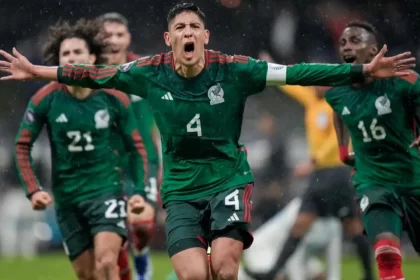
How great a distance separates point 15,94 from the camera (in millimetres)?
17266

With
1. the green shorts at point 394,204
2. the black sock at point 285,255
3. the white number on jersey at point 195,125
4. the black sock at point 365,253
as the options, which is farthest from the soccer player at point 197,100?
the black sock at point 365,253

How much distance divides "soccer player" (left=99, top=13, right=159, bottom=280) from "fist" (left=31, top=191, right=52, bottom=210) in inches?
51.3

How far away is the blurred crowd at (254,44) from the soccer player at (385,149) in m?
6.56

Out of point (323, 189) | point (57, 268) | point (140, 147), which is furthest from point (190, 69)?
point (57, 268)

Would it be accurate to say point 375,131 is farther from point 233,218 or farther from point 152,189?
point 152,189

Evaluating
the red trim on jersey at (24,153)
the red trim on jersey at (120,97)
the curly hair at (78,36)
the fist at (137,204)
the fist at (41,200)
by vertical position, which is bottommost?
the fist at (137,204)

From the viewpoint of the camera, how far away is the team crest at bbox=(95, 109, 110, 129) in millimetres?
7805

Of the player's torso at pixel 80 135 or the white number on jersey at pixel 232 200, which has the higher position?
the player's torso at pixel 80 135

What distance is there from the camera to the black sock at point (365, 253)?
367 inches

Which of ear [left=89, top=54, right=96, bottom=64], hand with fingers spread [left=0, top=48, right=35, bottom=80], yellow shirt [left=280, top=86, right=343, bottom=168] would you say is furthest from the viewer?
yellow shirt [left=280, top=86, right=343, bottom=168]

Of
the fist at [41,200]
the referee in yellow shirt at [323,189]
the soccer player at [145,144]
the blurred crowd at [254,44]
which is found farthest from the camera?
the blurred crowd at [254,44]

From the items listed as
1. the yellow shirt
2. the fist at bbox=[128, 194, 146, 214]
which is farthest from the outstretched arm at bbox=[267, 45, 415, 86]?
the yellow shirt

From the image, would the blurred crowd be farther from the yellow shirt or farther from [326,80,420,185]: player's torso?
[326,80,420,185]: player's torso

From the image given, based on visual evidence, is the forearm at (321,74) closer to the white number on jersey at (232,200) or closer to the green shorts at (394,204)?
the white number on jersey at (232,200)
